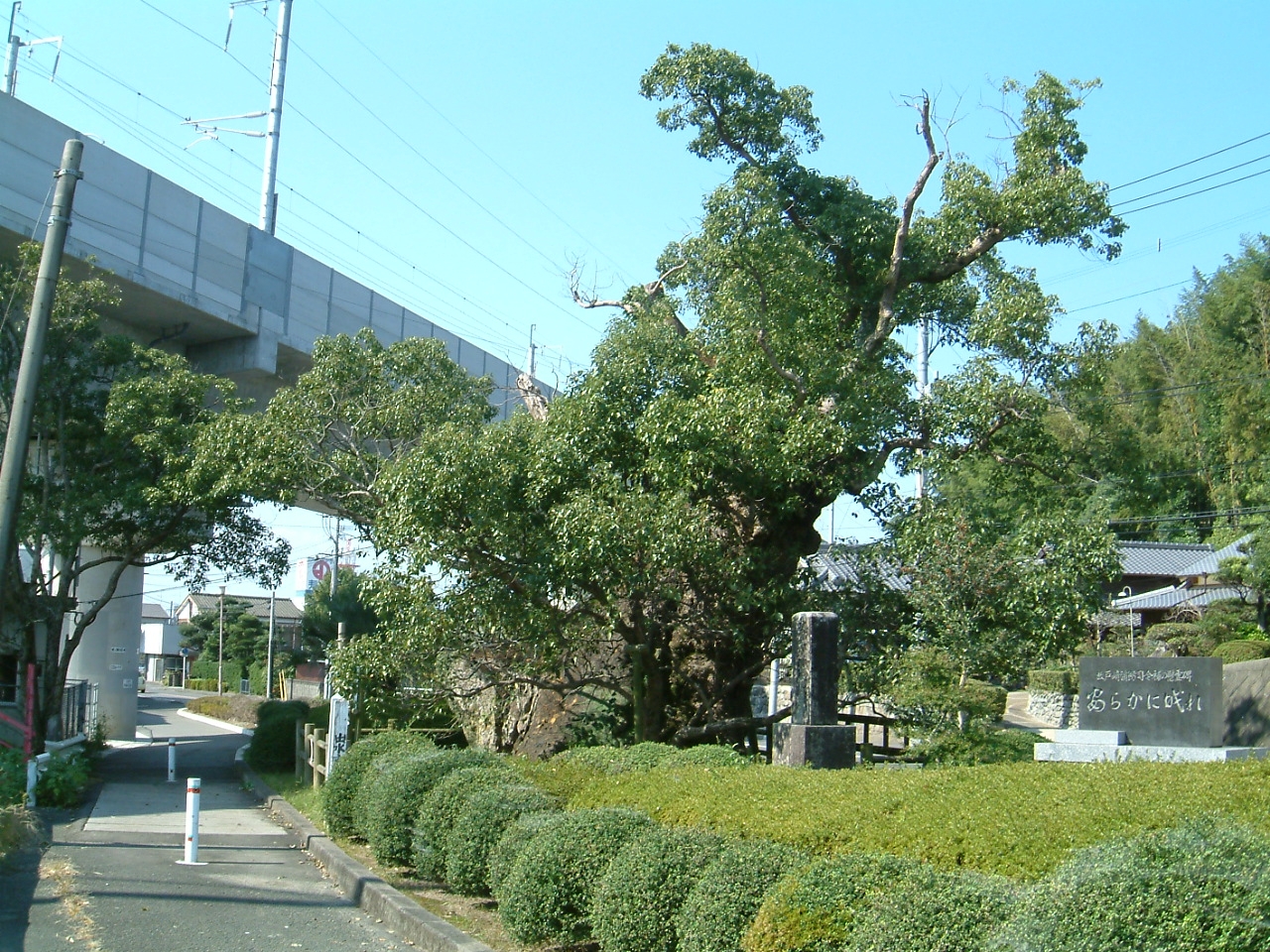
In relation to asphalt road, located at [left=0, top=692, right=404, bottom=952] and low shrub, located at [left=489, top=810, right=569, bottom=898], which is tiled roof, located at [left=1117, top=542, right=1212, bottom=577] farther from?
low shrub, located at [left=489, top=810, right=569, bottom=898]

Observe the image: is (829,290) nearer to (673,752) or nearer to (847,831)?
(673,752)

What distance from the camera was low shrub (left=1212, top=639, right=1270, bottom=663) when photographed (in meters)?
28.4

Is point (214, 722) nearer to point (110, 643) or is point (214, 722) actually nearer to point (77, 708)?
point (110, 643)

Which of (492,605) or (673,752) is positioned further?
(492,605)

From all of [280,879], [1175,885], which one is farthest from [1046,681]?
[1175,885]

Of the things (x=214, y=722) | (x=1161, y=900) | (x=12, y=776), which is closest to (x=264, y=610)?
(x=214, y=722)

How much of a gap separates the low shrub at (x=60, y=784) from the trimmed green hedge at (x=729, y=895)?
1303cm

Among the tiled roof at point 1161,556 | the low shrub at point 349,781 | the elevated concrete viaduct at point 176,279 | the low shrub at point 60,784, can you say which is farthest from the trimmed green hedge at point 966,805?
the tiled roof at point 1161,556

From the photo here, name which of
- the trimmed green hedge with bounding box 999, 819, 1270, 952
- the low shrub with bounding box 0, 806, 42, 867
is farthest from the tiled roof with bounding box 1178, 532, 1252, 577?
the trimmed green hedge with bounding box 999, 819, 1270, 952

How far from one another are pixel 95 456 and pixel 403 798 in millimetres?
12928

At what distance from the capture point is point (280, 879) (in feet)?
35.9

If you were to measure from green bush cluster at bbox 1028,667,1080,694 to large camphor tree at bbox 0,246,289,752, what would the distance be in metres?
22.9

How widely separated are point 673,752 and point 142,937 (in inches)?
184

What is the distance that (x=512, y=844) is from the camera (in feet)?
26.1
